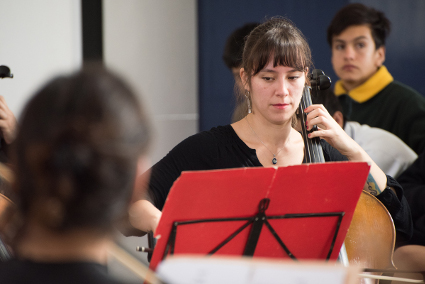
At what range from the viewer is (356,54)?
238 centimetres

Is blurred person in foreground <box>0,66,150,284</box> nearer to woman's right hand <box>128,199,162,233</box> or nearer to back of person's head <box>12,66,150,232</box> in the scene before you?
back of person's head <box>12,66,150,232</box>

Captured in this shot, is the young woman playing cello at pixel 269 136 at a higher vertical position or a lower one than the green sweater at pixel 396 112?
higher

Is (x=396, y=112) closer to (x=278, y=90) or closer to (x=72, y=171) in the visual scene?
(x=278, y=90)

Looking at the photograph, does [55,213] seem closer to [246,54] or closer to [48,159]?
[48,159]

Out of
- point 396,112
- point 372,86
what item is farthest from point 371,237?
point 372,86

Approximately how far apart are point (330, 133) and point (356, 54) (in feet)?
4.07

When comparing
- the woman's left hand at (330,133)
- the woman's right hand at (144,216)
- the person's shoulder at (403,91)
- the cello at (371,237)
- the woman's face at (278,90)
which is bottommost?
the cello at (371,237)

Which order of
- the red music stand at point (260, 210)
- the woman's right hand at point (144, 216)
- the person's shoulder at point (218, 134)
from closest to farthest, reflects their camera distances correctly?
the red music stand at point (260, 210) → the woman's right hand at point (144, 216) → the person's shoulder at point (218, 134)

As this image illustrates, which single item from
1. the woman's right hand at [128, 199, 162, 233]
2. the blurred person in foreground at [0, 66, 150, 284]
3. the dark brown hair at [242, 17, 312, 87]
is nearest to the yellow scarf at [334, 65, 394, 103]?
the dark brown hair at [242, 17, 312, 87]

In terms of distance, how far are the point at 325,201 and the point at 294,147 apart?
1.62ft

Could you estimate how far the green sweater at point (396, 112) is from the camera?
7.29 feet

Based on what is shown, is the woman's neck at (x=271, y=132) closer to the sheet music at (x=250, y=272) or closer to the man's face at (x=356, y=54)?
the sheet music at (x=250, y=272)

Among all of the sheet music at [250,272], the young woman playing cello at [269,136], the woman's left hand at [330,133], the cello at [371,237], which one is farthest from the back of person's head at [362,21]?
the sheet music at [250,272]

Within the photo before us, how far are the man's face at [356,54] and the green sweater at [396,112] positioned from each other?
12 cm
